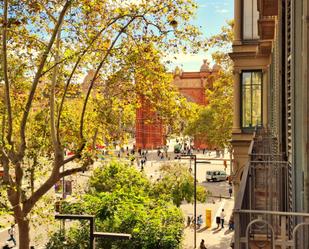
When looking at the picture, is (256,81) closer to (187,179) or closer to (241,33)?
(241,33)

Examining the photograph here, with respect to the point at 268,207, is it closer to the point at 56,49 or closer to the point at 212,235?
the point at 56,49

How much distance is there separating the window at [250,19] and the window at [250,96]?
5.44ft

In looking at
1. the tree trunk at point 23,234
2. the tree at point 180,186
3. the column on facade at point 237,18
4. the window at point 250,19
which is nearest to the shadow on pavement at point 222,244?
the tree at point 180,186

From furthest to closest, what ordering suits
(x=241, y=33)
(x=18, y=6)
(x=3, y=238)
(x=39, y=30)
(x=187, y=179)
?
1. (x=187, y=179)
2. (x=3, y=238)
3. (x=241, y=33)
4. (x=39, y=30)
5. (x=18, y=6)

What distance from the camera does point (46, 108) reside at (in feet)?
48.4

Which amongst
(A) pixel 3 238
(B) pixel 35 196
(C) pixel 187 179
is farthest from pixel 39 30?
(C) pixel 187 179

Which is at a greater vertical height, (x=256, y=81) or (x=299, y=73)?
(x=256, y=81)

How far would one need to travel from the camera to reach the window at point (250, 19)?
19531 mm

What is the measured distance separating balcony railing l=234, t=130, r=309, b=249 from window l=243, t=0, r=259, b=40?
1104 centimetres

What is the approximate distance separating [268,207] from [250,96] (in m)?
14.4

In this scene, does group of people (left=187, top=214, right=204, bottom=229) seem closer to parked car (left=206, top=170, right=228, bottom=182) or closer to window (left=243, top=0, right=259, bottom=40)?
window (left=243, top=0, right=259, bottom=40)

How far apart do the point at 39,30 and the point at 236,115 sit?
1061 cm


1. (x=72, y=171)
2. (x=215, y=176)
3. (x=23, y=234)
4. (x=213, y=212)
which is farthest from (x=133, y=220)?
(x=215, y=176)

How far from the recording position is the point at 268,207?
653 cm
